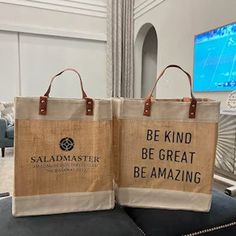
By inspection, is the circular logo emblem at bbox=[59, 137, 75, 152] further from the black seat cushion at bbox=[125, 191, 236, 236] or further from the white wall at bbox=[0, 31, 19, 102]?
the white wall at bbox=[0, 31, 19, 102]

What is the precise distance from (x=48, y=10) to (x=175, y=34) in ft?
8.15

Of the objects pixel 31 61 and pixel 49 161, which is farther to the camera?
pixel 31 61

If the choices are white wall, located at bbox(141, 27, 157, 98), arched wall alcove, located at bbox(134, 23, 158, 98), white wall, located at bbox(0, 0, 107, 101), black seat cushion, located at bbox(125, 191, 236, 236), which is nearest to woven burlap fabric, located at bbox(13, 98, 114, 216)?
black seat cushion, located at bbox(125, 191, 236, 236)

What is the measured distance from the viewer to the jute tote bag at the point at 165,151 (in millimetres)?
769

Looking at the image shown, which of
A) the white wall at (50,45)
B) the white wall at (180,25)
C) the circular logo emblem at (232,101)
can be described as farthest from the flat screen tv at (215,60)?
the white wall at (50,45)

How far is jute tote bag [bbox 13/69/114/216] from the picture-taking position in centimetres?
71

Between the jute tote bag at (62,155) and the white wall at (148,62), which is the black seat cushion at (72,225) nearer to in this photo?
the jute tote bag at (62,155)

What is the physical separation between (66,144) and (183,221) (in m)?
0.42

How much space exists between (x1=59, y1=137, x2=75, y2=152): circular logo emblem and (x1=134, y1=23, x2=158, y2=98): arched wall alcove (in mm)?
4511

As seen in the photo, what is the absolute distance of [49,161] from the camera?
729 mm

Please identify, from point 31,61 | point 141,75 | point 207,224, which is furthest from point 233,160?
point 31,61

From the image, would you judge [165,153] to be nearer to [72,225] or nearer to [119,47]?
[72,225]

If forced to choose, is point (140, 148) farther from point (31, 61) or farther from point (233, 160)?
point (31, 61)

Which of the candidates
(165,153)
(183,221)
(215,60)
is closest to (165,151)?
(165,153)
